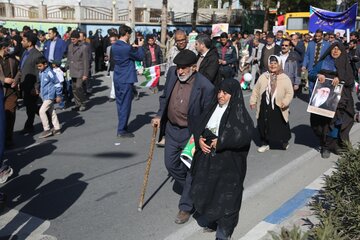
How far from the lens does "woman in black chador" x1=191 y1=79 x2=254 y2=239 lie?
3.95m

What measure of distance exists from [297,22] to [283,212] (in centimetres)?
2526

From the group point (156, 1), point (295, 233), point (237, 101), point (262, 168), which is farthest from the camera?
point (156, 1)

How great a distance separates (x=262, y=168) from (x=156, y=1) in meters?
37.6

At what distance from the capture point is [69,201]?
17.2ft

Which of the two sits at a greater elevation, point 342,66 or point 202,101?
point 342,66

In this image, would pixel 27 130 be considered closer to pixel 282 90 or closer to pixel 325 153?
pixel 282 90

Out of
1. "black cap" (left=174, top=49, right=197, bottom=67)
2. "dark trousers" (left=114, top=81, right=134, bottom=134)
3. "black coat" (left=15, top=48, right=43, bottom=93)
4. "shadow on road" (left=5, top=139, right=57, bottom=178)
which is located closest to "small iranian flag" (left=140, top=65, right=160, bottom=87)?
"dark trousers" (left=114, top=81, right=134, bottom=134)

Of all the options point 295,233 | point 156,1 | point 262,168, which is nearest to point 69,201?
point 262,168

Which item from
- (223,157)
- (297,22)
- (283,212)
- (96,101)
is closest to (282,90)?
(283,212)

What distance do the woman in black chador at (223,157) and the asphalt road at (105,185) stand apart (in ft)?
1.41

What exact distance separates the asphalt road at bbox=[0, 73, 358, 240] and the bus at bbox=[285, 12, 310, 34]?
20378 millimetres

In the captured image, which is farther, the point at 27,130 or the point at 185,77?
the point at 27,130

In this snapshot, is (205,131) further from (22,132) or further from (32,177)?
(22,132)

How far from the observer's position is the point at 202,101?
15.4 feet
